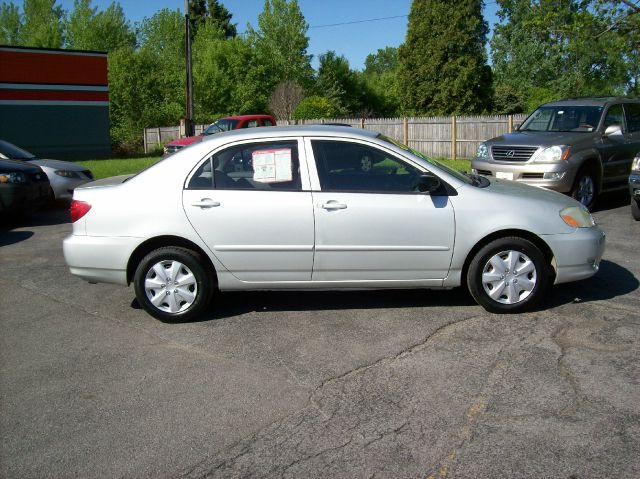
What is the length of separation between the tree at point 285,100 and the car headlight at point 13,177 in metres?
29.0

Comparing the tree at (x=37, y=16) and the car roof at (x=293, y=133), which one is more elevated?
the tree at (x=37, y=16)

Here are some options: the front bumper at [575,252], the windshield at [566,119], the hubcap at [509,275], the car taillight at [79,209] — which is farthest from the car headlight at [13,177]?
the windshield at [566,119]

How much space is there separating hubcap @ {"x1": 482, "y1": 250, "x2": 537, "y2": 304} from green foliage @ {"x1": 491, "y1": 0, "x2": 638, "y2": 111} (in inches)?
741

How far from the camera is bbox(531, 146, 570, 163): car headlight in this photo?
10.1m

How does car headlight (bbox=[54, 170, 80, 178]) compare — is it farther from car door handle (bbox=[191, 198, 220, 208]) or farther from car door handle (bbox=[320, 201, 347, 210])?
car door handle (bbox=[320, 201, 347, 210])

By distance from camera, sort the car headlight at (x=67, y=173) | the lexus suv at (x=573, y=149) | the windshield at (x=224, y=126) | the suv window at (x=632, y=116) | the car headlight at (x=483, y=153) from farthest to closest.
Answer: the windshield at (x=224, y=126) → the car headlight at (x=67, y=173) → the suv window at (x=632, y=116) → the car headlight at (x=483, y=153) → the lexus suv at (x=573, y=149)

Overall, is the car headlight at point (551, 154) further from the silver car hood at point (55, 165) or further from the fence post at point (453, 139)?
the fence post at point (453, 139)

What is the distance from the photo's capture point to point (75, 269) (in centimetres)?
570

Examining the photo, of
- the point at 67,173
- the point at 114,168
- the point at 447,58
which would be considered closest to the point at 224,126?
the point at 114,168

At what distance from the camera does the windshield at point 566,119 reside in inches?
441

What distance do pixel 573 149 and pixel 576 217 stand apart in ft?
16.5

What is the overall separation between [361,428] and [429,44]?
131ft

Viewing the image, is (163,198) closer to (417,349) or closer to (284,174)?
(284,174)

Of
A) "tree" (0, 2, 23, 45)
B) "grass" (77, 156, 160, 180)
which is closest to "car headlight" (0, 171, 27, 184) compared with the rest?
"grass" (77, 156, 160, 180)
